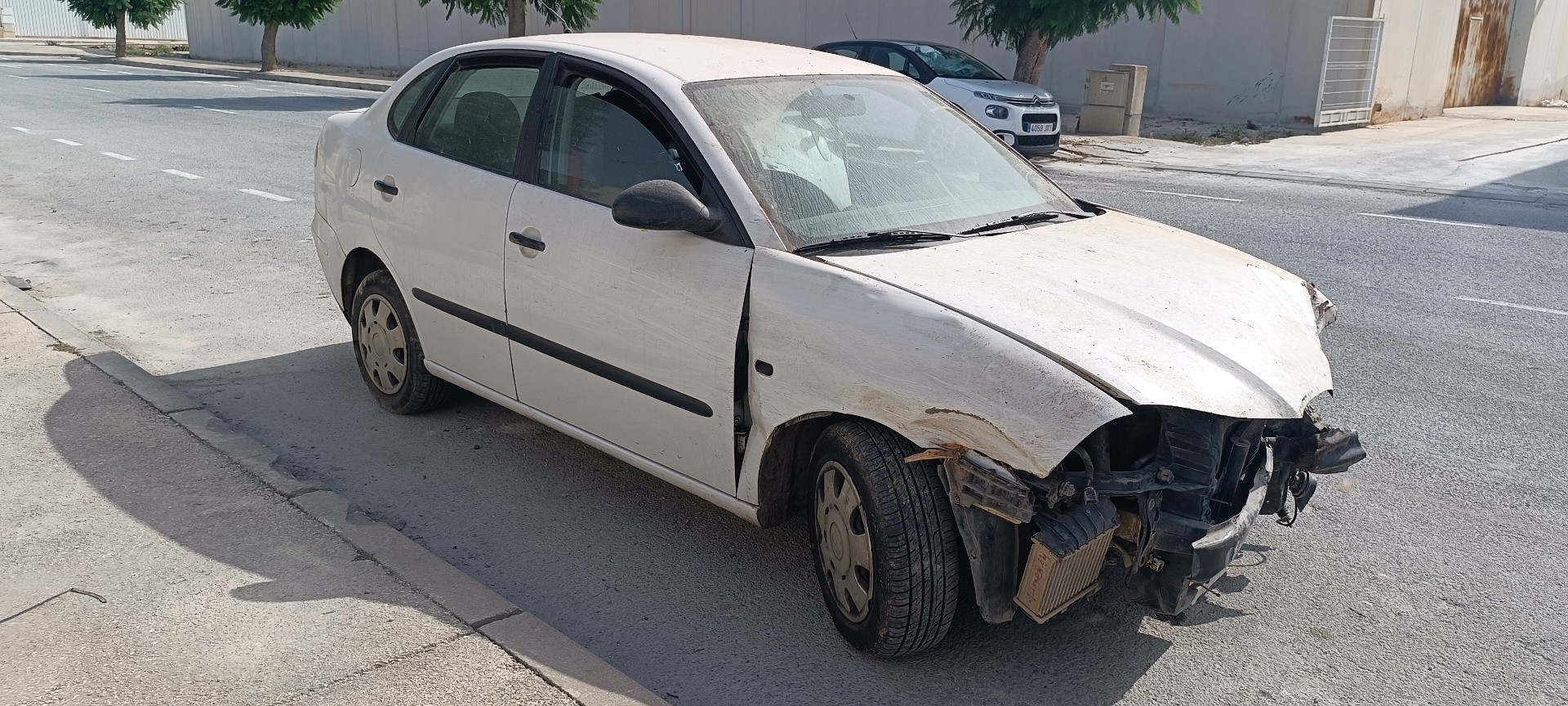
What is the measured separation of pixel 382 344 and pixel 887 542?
9.85 ft

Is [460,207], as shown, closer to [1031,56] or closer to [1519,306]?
[1519,306]

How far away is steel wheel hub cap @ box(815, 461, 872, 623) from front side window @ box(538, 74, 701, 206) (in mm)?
1038

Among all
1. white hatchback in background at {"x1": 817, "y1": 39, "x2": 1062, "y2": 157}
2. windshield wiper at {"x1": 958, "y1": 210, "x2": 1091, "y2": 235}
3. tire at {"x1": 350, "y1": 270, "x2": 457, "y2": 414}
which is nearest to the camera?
windshield wiper at {"x1": 958, "y1": 210, "x2": 1091, "y2": 235}

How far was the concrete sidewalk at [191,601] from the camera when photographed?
10.5 ft

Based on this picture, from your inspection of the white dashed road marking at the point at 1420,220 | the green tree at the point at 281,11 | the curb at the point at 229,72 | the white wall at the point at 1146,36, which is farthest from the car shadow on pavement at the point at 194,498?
the green tree at the point at 281,11

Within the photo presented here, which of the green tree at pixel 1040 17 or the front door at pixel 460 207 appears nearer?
the front door at pixel 460 207

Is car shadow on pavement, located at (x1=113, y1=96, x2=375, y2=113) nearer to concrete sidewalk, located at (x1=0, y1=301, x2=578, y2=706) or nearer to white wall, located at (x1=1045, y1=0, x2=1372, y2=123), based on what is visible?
white wall, located at (x1=1045, y1=0, x2=1372, y2=123)

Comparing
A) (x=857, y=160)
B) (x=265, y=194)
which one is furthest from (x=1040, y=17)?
(x=857, y=160)

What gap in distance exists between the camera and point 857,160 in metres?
4.10

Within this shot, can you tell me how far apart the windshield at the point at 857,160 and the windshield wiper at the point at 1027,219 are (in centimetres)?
3

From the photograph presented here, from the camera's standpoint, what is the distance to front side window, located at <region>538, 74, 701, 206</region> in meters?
4.07

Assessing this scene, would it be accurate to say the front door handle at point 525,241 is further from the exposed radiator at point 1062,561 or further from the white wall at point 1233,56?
the white wall at point 1233,56

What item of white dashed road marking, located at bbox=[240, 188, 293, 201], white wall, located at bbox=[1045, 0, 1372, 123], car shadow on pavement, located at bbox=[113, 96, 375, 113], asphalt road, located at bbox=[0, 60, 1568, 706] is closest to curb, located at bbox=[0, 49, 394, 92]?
car shadow on pavement, located at bbox=[113, 96, 375, 113]

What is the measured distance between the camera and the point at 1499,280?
8.59 metres
